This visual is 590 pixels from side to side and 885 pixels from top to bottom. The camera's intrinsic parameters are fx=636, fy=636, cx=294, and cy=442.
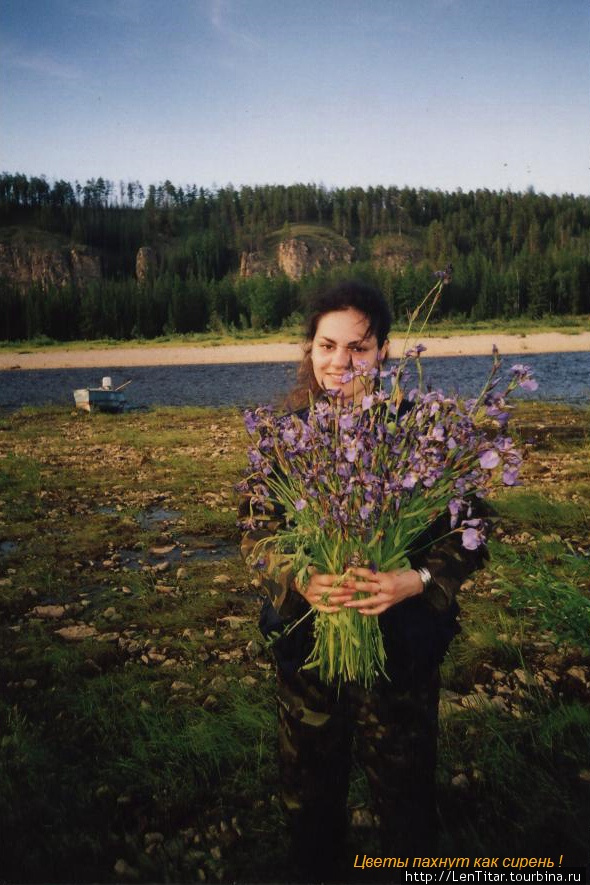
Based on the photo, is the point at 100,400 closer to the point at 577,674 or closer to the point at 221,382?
the point at 221,382

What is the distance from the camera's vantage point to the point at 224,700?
16.1 ft

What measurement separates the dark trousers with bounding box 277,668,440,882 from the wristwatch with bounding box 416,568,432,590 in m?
0.48

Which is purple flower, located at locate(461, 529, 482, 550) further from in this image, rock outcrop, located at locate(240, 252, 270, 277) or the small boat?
rock outcrop, located at locate(240, 252, 270, 277)

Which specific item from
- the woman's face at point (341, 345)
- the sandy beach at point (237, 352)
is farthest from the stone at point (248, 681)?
the sandy beach at point (237, 352)

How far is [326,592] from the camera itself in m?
2.66

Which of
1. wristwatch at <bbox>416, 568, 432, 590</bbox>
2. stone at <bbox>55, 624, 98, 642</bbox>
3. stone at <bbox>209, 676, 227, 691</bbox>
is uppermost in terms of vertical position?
wristwatch at <bbox>416, 568, 432, 590</bbox>

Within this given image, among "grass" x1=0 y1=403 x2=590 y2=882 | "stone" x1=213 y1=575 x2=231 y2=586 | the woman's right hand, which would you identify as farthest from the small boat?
the woman's right hand

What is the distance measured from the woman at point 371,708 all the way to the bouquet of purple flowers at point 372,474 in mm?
135

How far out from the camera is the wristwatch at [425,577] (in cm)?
285

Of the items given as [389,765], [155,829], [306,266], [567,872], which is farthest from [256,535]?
[306,266]

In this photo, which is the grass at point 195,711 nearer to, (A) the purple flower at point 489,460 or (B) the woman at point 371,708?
(B) the woman at point 371,708

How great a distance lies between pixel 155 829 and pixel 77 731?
1.16 m

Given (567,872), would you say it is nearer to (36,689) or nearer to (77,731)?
(77,731)

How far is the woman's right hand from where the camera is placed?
8.63ft
